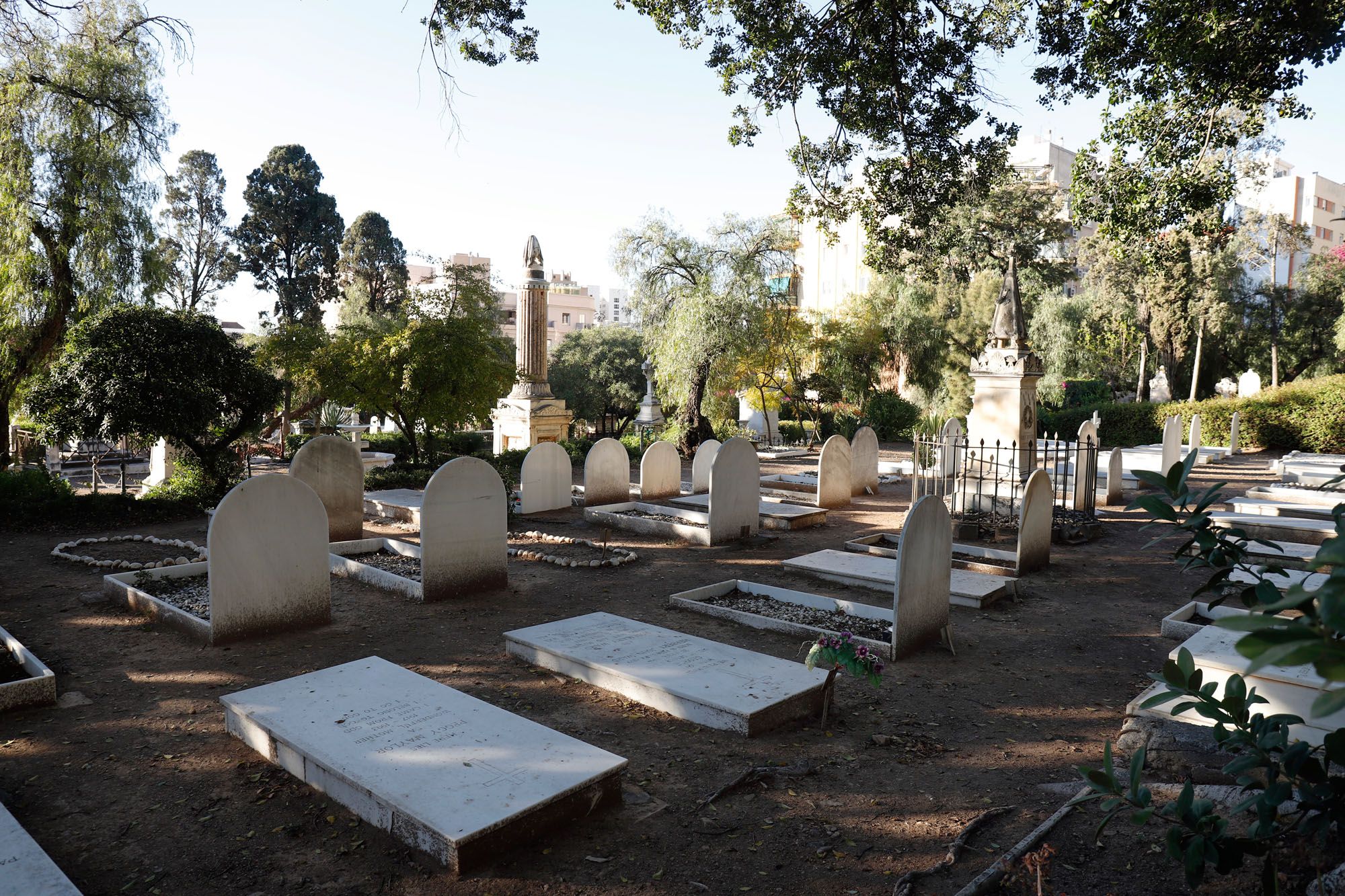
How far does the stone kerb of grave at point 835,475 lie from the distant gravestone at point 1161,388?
21383 millimetres

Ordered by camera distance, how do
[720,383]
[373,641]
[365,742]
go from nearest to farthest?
1. [365,742]
2. [373,641]
3. [720,383]

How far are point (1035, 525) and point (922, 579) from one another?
10.9ft

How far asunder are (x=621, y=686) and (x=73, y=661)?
3928mm

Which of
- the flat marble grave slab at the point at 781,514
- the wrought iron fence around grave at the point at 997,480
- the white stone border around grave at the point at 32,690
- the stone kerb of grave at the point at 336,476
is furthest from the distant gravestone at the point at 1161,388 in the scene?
the white stone border around grave at the point at 32,690

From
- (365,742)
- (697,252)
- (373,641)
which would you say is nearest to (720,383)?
(697,252)

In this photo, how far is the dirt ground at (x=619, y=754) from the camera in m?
3.26

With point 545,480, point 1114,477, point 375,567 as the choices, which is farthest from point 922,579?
point 1114,477

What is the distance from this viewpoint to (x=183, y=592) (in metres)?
7.38

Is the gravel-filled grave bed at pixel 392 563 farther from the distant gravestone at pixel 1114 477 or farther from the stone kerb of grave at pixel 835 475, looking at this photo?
the distant gravestone at pixel 1114 477

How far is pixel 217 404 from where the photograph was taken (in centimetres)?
1143

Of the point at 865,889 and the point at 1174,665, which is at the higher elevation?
the point at 1174,665

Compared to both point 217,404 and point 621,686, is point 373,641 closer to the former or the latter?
point 621,686

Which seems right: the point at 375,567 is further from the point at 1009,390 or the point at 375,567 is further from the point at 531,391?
the point at 531,391

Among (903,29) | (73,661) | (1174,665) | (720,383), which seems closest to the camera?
(1174,665)
